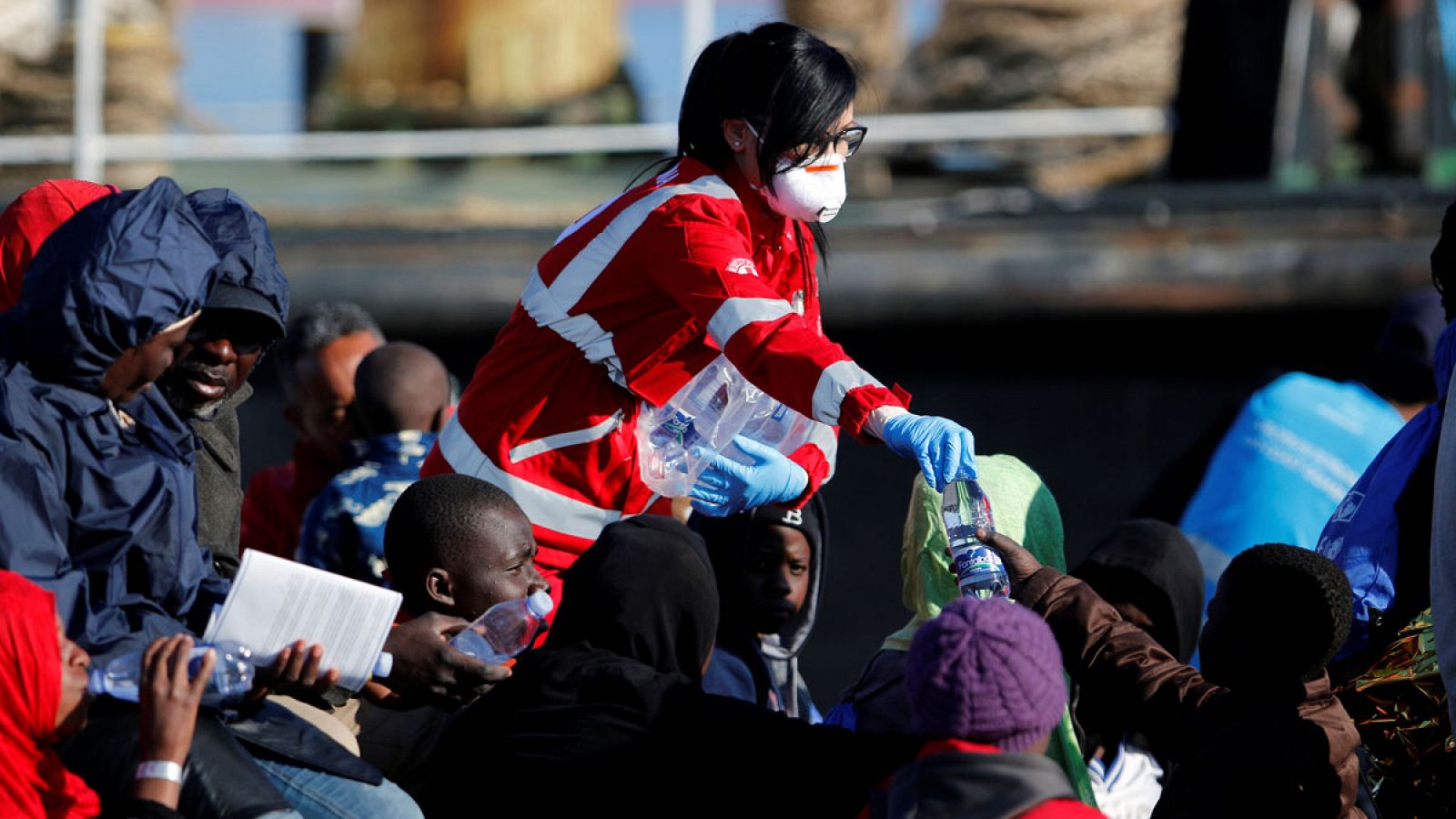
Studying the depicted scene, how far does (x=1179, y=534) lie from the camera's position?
3.51m

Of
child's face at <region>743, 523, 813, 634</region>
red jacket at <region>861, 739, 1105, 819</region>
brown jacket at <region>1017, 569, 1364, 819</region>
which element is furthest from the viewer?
child's face at <region>743, 523, 813, 634</region>

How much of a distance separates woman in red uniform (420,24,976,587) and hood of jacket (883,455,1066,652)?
0.95 feet

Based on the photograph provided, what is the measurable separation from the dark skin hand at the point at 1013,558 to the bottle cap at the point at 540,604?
614mm

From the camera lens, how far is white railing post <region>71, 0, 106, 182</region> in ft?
17.9

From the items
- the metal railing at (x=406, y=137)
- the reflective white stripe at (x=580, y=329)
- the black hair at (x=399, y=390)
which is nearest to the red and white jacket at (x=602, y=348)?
the reflective white stripe at (x=580, y=329)

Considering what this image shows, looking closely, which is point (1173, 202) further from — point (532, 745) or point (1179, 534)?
point (532, 745)

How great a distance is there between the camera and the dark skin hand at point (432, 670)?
260cm

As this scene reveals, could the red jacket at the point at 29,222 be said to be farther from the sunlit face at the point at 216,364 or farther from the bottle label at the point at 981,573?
the bottle label at the point at 981,573

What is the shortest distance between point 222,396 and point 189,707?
2.34 feet

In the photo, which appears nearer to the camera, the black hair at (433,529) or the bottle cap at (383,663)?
the bottle cap at (383,663)

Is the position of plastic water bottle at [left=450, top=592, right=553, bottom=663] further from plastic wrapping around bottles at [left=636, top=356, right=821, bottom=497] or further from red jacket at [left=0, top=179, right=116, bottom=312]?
red jacket at [left=0, top=179, right=116, bottom=312]

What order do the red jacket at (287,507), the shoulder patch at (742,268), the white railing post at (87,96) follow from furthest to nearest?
the white railing post at (87,96), the red jacket at (287,507), the shoulder patch at (742,268)

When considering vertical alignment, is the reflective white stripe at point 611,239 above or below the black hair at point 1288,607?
above

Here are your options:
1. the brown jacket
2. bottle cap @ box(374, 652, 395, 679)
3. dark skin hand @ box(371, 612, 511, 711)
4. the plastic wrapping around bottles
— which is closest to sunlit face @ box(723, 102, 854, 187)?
the plastic wrapping around bottles
